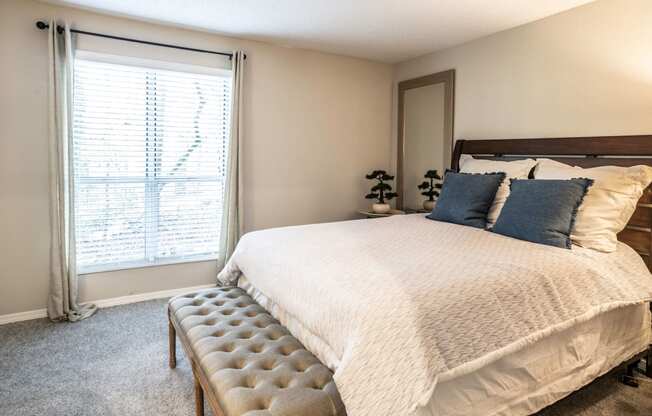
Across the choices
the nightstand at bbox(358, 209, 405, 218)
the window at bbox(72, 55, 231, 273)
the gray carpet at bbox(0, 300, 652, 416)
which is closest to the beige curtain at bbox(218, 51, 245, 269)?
the window at bbox(72, 55, 231, 273)

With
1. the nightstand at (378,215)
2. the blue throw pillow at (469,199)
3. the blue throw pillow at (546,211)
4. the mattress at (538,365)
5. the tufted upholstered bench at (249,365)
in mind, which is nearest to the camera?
the tufted upholstered bench at (249,365)

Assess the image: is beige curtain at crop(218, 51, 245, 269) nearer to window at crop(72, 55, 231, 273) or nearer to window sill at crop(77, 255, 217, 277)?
window at crop(72, 55, 231, 273)

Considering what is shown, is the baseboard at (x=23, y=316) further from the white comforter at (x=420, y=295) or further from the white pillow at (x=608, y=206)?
the white pillow at (x=608, y=206)

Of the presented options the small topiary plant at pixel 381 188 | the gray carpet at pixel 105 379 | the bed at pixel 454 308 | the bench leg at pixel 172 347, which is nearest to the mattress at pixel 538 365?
the bed at pixel 454 308

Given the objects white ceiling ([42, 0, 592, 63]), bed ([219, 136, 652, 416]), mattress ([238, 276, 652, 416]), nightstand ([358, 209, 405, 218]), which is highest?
white ceiling ([42, 0, 592, 63])

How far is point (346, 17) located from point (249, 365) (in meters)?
2.77

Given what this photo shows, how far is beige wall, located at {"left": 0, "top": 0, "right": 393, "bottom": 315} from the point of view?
307cm

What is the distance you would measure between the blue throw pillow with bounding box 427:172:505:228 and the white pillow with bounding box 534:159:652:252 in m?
0.63

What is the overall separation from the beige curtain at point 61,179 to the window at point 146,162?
0.39 feet

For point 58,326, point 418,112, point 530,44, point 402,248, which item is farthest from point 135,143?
point 530,44

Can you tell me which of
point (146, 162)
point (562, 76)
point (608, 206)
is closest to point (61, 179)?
point (146, 162)

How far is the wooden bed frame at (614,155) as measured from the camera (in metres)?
2.54

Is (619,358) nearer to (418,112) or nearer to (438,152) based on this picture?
(438,152)

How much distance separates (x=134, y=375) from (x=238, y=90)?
2553mm
